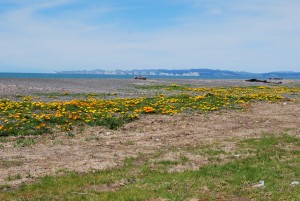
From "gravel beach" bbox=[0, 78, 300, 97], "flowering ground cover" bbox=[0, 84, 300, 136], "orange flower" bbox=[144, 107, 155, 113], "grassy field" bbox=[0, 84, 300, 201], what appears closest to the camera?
"grassy field" bbox=[0, 84, 300, 201]

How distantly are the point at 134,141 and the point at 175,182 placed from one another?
19.9 ft

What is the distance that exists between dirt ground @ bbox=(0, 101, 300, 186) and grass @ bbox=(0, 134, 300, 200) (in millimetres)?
717

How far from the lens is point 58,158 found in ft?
43.3

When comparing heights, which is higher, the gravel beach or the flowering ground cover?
the gravel beach

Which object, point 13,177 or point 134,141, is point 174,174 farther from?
point 134,141

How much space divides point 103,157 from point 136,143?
271 centimetres

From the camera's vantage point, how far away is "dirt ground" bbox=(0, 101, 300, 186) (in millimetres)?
12211

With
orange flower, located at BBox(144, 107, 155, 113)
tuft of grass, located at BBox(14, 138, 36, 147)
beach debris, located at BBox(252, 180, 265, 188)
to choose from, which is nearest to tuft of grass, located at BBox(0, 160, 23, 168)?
tuft of grass, located at BBox(14, 138, 36, 147)

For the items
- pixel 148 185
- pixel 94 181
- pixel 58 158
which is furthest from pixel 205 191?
pixel 58 158

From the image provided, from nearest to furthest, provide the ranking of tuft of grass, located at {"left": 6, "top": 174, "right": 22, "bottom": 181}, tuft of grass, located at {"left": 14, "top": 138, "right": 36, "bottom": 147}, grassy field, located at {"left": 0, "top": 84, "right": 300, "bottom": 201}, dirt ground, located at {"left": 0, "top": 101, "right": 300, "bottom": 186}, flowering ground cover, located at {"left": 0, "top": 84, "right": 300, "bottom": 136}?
grassy field, located at {"left": 0, "top": 84, "right": 300, "bottom": 201}, tuft of grass, located at {"left": 6, "top": 174, "right": 22, "bottom": 181}, dirt ground, located at {"left": 0, "top": 101, "right": 300, "bottom": 186}, tuft of grass, located at {"left": 14, "top": 138, "right": 36, "bottom": 147}, flowering ground cover, located at {"left": 0, "top": 84, "right": 300, "bottom": 136}

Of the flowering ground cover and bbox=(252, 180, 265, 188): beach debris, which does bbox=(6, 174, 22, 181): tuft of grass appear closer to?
the flowering ground cover

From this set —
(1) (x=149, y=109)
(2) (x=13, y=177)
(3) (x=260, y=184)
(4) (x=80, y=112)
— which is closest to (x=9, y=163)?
(2) (x=13, y=177)

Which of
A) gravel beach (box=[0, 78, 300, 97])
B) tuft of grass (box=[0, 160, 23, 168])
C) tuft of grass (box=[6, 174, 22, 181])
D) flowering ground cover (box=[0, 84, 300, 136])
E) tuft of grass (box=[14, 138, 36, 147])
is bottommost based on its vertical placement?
tuft of grass (box=[6, 174, 22, 181])

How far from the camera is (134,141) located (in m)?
16.3
